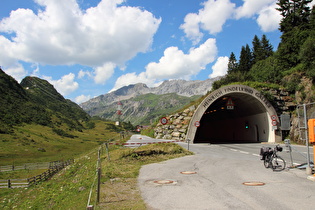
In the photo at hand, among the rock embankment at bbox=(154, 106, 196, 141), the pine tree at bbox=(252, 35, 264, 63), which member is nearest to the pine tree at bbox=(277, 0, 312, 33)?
the pine tree at bbox=(252, 35, 264, 63)

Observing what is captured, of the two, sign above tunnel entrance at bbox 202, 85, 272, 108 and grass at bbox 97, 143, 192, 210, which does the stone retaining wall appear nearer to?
sign above tunnel entrance at bbox 202, 85, 272, 108

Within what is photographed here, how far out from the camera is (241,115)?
144 feet

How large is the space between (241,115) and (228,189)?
37.5 meters

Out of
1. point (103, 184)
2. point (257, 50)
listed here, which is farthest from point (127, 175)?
point (257, 50)

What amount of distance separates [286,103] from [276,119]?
391 cm

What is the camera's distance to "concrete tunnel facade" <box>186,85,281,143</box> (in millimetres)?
33812

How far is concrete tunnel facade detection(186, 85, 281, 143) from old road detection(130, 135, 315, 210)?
20.7 meters

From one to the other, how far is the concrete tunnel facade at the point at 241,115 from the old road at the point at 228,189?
2074 centimetres

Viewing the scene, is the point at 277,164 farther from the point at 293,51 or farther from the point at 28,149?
the point at 28,149

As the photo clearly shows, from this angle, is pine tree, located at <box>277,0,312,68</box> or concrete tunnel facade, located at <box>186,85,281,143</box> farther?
pine tree, located at <box>277,0,312,68</box>

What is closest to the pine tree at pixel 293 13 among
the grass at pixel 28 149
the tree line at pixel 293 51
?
the tree line at pixel 293 51

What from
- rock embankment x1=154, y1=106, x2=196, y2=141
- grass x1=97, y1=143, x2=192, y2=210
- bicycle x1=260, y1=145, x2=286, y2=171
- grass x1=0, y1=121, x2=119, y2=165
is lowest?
grass x1=0, y1=121, x2=119, y2=165

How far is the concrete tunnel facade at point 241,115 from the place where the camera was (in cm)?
3381

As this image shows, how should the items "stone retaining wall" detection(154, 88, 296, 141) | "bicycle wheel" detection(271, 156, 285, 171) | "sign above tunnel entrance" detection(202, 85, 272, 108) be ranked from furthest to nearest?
"stone retaining wall" detection(154, 88, 296, 141) → "sign above tunnel entrance" detection(202, 85, 272, 108) → "bicycle wheel" detection(271, 156, 285, 171)
